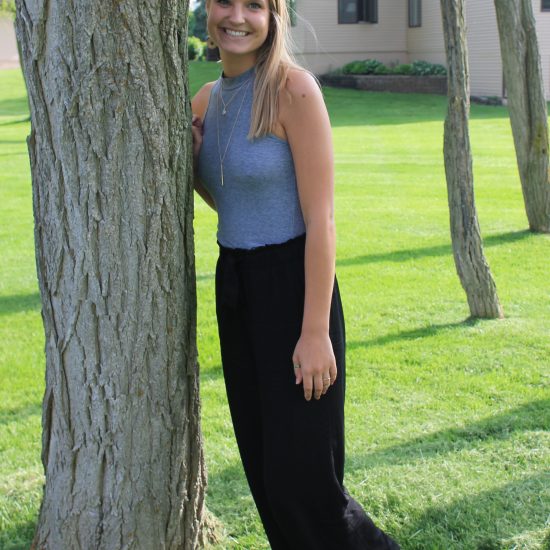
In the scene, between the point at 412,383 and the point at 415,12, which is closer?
the point at 412,383

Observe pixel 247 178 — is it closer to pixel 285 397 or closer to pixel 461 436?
pixel 285 397

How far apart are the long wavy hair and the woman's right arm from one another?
13.5 inches

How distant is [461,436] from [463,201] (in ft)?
8.34

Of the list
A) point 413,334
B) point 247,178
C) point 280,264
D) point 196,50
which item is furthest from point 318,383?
point 196,50

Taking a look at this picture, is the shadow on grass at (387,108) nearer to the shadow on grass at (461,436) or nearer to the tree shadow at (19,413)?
the tree shadow at (19,413)

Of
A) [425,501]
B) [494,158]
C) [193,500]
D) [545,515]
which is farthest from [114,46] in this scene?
[494,158]

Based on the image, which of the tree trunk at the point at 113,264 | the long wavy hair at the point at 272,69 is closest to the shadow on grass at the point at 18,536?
the tree trunk at the point at 113,264

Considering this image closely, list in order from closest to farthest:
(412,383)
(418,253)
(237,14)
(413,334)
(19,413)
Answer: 1. (237,14)
2. (19,413)
3. (412,383)
4. (413,334)
5. (418,253)

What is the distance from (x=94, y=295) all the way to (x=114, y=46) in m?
0.75

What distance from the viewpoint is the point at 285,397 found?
9.03ft

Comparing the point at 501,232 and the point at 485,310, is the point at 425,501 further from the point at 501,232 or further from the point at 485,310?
the point at 501,232

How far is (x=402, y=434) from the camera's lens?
4.64 meters

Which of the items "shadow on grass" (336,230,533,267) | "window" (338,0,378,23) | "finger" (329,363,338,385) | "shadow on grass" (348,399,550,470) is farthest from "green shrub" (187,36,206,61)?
"finger" (329,363,338,385)

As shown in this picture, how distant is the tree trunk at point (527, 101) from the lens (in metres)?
8.96
